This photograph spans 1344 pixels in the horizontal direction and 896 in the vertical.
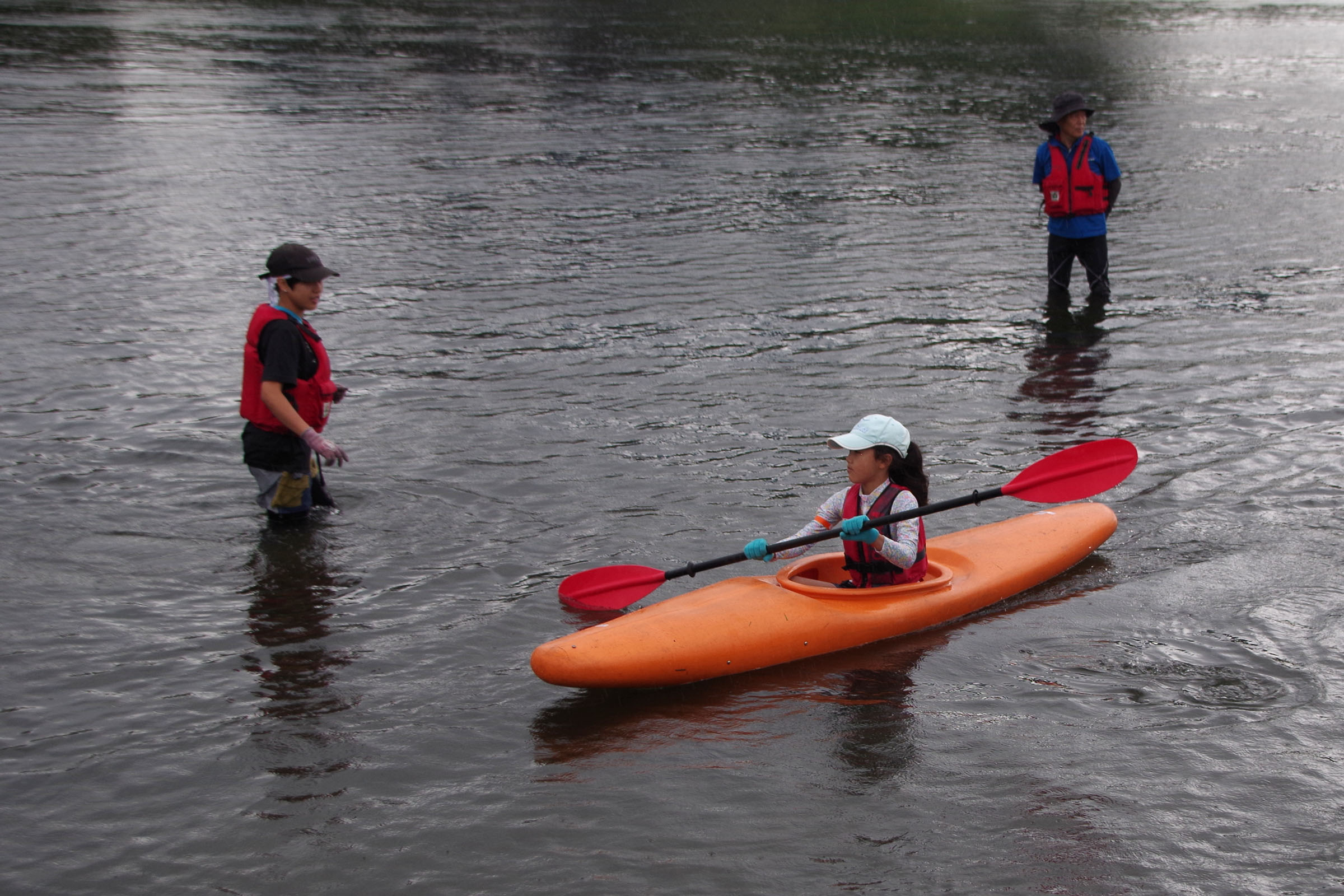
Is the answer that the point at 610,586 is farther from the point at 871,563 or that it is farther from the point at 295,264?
the point at 295,264

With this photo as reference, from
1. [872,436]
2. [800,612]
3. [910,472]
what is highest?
[872,436]

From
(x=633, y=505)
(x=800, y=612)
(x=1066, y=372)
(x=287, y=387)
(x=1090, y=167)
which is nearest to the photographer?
(x=800, y=612)

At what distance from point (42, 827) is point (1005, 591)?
4409 millimetres

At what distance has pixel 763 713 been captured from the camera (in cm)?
524

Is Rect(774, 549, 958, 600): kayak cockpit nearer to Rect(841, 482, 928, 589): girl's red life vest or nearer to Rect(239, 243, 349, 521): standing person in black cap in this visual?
Rect(841, 482, 928, 589): girl's red life vest

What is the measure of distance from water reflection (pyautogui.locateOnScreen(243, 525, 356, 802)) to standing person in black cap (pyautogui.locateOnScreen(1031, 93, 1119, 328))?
6.69 metres

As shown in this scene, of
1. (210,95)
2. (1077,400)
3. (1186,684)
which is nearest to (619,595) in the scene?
(1186,684)

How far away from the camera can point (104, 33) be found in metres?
27.4

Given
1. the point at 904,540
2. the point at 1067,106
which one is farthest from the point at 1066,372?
the point at 904,540

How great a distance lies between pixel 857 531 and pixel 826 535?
0.14 meters

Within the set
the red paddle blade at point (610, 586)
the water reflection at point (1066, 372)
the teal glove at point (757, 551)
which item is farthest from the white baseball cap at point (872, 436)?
the water reflection at point (1066, 372)

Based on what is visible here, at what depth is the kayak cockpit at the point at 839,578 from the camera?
5844mm

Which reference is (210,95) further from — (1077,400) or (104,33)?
(1077,400)

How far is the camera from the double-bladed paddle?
580cm
